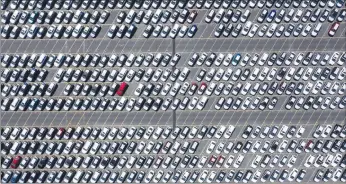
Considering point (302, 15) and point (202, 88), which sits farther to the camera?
point (302, 15)

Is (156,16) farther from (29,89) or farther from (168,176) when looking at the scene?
(168,176)

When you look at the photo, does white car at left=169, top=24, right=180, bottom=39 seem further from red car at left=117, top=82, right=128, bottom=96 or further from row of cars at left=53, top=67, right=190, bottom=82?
red car at left=117, top=82, right=128, bottom=96

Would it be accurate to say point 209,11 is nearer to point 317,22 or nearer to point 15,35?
point 317,22

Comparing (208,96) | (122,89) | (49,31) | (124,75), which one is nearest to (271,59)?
(208,96)

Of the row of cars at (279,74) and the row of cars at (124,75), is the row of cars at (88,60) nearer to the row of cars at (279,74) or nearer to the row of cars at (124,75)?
the row of cars at (124,75)

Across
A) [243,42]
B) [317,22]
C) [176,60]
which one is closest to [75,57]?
[176,60]
